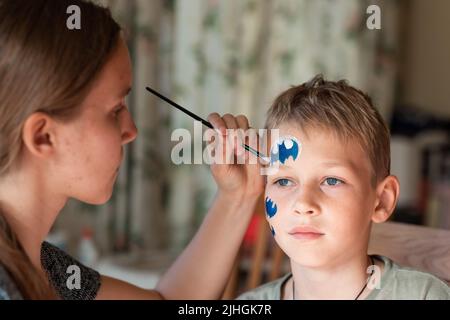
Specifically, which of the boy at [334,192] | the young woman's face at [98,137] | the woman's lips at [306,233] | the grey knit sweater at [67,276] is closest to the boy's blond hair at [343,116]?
the boy at [334,192]

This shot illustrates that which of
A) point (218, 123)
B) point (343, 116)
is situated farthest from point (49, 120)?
point (343, 116)

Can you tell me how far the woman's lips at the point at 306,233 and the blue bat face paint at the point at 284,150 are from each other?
0.08 meters

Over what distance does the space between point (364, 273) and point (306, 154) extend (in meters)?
0.18

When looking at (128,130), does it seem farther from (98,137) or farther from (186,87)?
(186,87)

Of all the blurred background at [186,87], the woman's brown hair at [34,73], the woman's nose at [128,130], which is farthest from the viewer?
the blurred background at [186,87]

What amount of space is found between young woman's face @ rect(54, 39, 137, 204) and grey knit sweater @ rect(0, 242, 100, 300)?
0.17 meters

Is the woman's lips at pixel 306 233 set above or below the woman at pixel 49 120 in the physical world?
below

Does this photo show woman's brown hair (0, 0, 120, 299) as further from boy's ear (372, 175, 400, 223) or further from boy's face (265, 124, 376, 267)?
boy's ear (372, 175, 400, 223)

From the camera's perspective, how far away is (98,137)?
2.28 ft

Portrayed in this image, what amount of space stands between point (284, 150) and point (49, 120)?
29cm

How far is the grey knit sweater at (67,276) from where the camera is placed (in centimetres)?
85

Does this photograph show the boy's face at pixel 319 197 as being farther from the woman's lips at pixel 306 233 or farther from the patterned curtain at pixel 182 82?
the patterned curtain at pixel 182 82
